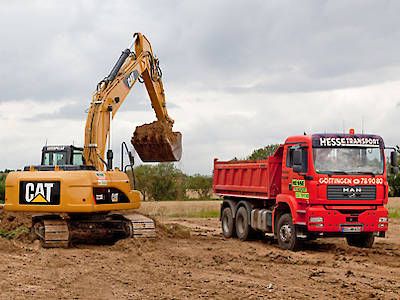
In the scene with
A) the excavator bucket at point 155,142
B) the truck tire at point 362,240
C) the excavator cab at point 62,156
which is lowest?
the truck tire at point 362,240

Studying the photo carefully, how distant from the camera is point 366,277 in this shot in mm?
10820

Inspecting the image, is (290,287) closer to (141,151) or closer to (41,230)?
(41,230)

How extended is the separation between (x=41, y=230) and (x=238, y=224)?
20.5ft

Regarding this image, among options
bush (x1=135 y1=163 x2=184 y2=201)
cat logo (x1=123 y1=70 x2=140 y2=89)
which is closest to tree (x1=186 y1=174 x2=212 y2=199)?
bush (x1=135 y1=163 x2=184 y2=201)

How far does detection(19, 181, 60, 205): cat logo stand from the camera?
1407 cm

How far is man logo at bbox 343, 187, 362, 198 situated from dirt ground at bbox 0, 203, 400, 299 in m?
1.39

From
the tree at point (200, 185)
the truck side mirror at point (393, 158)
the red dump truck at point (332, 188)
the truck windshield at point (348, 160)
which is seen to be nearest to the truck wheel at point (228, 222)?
the red dump truck at point (332, 188)

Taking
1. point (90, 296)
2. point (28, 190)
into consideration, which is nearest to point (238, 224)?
point (28, 190)

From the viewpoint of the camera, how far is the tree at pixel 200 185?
1896 inches

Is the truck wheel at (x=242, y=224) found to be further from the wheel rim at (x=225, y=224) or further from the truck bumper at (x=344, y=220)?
the truck bumper at (x=344, y=220)

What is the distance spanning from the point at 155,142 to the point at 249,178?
3497 millimetres

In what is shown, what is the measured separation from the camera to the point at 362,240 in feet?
50.8

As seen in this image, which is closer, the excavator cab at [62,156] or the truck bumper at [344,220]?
the truck bumper at [344,220]

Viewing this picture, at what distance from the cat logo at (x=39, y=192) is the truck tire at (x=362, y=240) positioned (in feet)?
24.4
